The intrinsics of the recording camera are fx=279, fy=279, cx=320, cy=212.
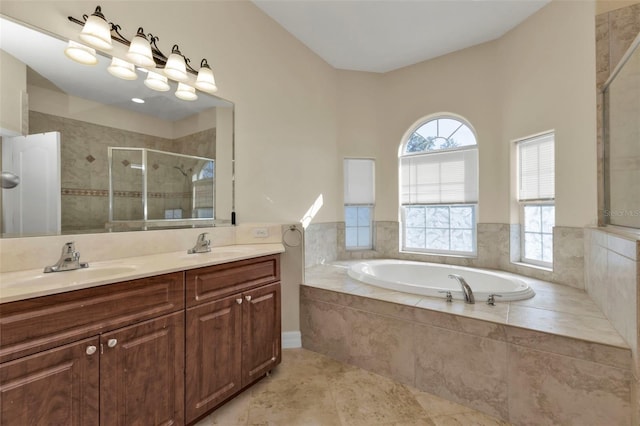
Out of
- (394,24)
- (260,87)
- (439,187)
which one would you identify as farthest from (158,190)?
(439,187)

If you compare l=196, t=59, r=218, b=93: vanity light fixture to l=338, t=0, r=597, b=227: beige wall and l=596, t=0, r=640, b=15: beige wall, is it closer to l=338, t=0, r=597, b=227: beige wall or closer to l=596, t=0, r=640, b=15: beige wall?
l=338, t=0, r=597, b=227: beige wall

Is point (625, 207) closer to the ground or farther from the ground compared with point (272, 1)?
closer to the ground

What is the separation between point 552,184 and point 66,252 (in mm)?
3569

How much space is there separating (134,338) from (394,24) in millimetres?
Answer: 3224

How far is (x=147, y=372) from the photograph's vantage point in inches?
49.7

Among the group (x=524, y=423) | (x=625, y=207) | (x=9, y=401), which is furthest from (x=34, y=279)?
(x=625, y=207)

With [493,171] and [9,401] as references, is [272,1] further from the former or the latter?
[9,401]

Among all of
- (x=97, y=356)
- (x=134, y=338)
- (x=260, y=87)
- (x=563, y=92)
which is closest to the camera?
(x=97, y=356)

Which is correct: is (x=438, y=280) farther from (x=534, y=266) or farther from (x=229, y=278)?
(x=229, y=278)

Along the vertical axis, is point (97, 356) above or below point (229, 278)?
below

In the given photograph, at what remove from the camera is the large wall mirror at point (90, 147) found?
132 centimetres

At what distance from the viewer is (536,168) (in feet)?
8.85

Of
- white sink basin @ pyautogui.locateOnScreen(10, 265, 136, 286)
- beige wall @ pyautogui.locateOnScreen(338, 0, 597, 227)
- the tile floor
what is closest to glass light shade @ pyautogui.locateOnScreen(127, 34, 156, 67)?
white sink basin @ pyautogui.locateOnScreen(10, 265, 136, 286)

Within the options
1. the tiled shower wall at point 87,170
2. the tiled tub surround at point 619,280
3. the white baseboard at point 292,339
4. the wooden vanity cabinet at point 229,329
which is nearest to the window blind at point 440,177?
the tiled tub surround at point 619,280
